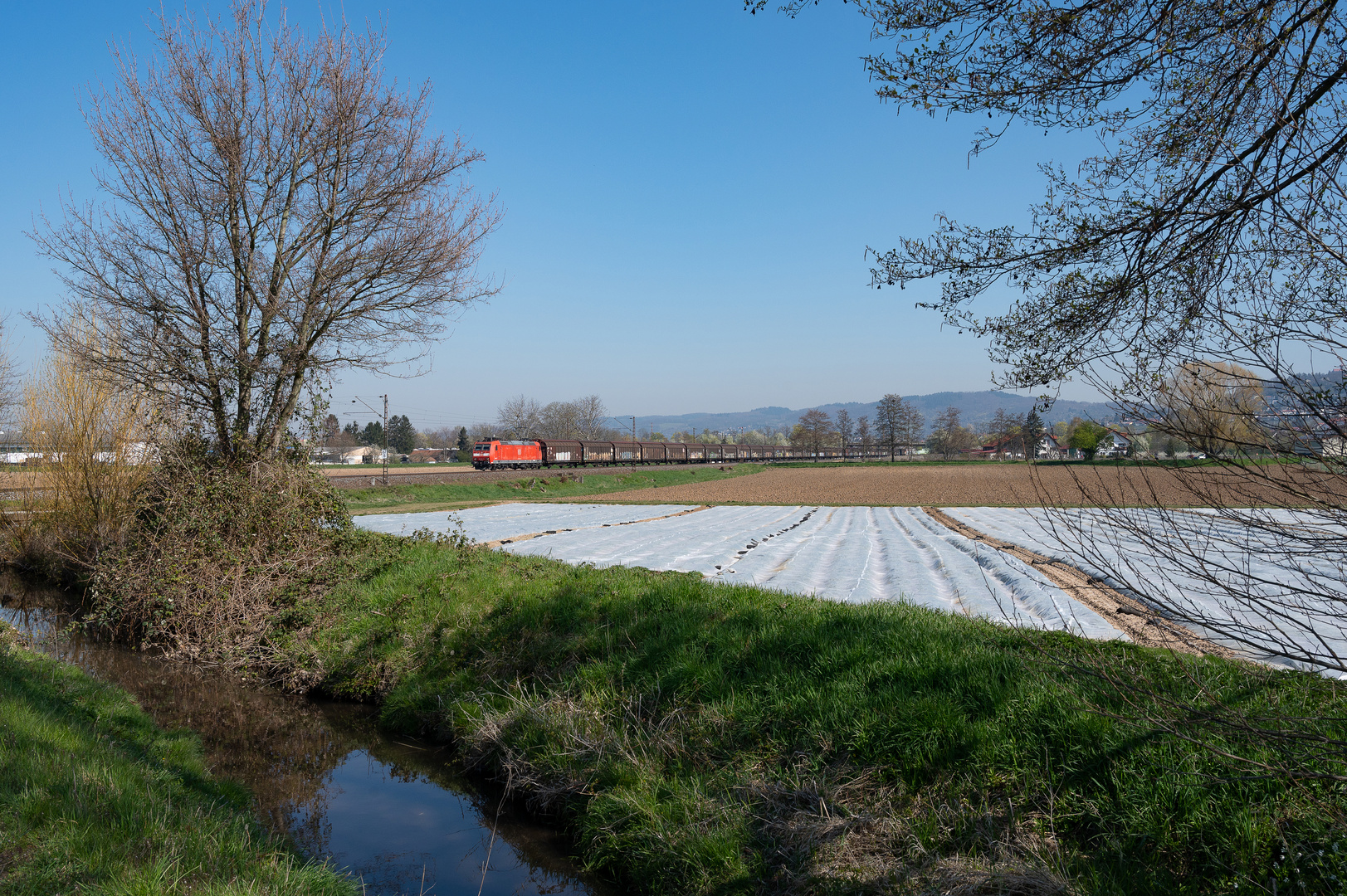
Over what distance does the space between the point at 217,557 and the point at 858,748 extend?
8801mm

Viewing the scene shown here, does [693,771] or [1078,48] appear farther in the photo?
[693,771]

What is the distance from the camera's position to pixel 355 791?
20.8ft

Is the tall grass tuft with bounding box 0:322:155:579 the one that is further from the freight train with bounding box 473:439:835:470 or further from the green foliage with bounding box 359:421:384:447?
the green foliage with bounding box 359:421:384:447

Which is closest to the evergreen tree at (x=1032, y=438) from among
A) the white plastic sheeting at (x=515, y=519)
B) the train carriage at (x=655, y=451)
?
the white plastic sheeting at (x=515, y=519)

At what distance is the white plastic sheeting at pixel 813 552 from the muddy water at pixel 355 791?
13.0 feet

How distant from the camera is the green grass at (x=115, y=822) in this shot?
3371 mm

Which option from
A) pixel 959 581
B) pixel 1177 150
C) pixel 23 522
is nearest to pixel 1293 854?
pixel 1177 150

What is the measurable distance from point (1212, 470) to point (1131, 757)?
202 cm

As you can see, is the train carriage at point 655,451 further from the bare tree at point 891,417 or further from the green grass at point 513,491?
the bare tree at point 891,417

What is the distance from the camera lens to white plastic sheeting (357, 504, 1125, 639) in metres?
8.75

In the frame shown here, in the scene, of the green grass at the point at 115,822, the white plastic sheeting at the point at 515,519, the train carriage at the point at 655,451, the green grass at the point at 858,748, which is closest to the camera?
the green grass at the point at 115,822

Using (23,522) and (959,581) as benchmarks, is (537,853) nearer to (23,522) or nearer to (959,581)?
(959,581)

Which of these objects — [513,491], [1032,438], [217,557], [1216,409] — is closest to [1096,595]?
[1032,438]

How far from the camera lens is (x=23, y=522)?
48.2 ft
